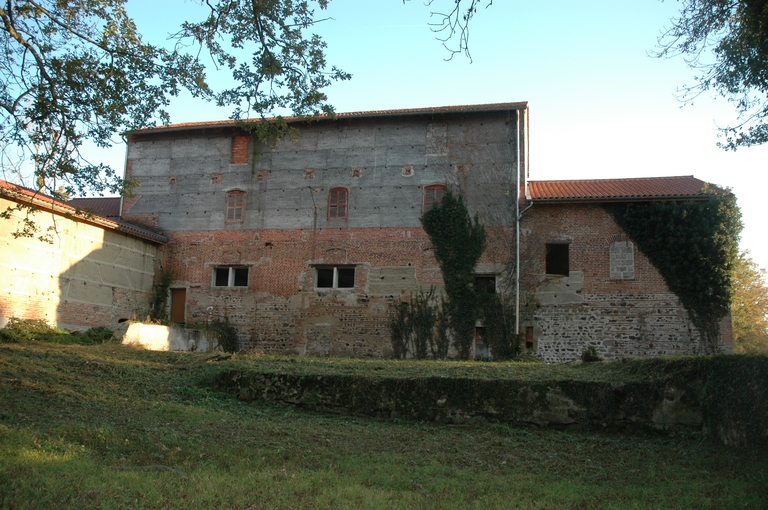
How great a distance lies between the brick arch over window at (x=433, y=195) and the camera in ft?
74.4

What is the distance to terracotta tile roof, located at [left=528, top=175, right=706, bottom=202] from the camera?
20.9 m

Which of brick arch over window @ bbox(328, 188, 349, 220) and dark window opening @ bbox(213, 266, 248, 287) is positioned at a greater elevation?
brick arch over window @ bbox(328, 188, 349, 220)

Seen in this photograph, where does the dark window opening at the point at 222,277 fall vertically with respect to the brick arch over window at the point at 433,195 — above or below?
below

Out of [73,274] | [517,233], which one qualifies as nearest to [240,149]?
[73,274]

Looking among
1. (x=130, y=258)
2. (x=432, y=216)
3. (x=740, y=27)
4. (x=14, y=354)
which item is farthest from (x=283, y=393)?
(x=130, y=258)

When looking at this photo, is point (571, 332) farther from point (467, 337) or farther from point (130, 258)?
point (130, 258)

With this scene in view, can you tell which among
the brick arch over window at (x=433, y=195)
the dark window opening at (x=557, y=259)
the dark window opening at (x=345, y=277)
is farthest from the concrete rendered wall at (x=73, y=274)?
the dark window opening at (x=557, y=259)

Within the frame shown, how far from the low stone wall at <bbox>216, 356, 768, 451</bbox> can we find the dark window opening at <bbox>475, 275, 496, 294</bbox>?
35.5 ft

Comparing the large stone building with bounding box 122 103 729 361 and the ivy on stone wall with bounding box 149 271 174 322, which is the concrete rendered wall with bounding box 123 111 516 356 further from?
the ivy on stone wall with bounding box 149 271 174 322

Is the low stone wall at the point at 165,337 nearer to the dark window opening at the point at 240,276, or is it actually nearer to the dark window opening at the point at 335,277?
the dark window opening at the point at 240,276

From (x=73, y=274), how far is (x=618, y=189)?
18682 mm

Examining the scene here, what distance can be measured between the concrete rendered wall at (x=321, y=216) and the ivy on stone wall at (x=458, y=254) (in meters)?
0.35

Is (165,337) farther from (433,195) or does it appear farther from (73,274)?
(433,195)

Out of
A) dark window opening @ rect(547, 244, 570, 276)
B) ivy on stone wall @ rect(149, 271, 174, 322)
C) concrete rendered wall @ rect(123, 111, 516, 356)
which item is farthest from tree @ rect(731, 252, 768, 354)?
ivy on stone wall @ rect(149, 271, 174, 322)
